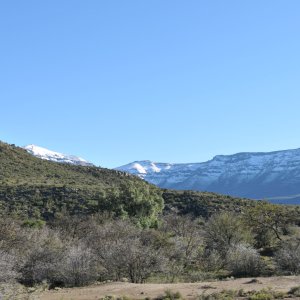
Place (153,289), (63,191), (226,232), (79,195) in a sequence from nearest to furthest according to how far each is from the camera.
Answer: (153,289) → (226,232) → (79,195) → (63,191)

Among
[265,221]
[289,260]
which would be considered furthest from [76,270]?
[265,221]

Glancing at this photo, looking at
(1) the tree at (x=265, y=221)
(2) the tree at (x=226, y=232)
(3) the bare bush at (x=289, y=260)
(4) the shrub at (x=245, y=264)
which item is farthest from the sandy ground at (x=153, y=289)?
(1) the tree at (x=265, y=221)

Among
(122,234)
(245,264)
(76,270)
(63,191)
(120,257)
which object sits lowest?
(245,264)

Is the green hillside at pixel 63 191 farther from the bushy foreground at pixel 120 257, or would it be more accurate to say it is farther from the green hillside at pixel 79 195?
the bushy foreground at pixel 120 257

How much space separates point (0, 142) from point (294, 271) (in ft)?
250

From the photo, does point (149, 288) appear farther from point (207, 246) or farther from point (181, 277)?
point (207, 246)

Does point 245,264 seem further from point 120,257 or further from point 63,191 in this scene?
point 63,191

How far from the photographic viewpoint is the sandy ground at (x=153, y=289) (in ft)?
83.9

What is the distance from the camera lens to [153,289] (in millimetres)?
26922

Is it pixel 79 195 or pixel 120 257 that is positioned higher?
pixel 79 195

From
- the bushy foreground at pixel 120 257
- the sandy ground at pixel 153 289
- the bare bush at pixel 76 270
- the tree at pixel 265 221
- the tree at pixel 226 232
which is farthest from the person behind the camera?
the tree at pixel 265 221

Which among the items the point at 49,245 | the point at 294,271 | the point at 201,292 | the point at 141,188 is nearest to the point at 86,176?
the point at 141,188

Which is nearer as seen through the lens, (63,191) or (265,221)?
(265,221)

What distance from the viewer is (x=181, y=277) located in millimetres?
34062
